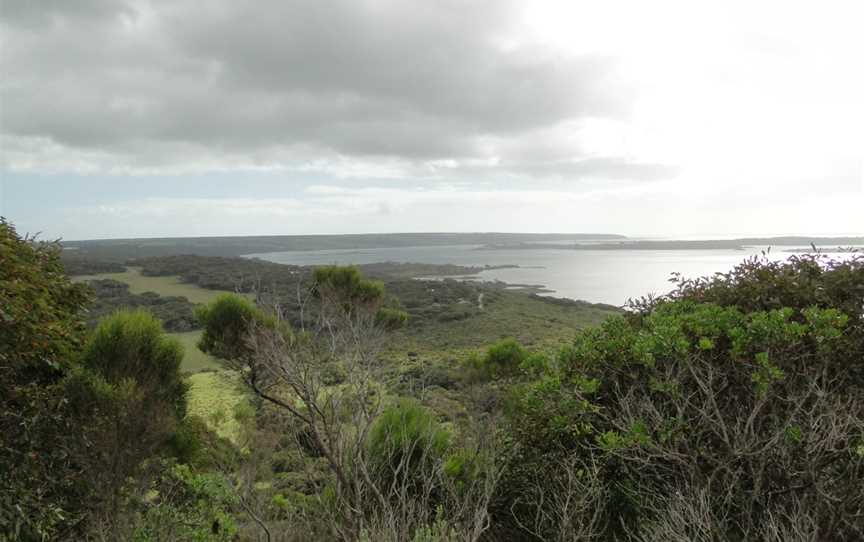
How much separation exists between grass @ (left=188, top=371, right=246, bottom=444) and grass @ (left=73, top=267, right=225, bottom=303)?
51.8 ft

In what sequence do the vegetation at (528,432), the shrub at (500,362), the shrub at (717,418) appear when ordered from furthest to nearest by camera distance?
the shrub at (500,362), the vegetation at (528,432), the shrub at (717,418)

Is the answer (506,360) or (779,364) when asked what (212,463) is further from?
(779,364)

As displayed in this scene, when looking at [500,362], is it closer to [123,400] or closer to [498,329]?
[123,400]

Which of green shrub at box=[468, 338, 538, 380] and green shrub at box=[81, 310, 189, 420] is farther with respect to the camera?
green shrub at box=[468, 338, 538, 380]

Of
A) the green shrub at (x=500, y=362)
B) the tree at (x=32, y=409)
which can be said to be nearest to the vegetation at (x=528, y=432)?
the tree at (x=32, y=409)

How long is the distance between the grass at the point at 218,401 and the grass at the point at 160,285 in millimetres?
15775

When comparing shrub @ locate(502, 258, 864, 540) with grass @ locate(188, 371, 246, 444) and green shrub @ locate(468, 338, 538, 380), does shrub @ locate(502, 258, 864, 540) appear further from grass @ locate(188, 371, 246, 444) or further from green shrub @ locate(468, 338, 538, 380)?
grass @ locate(188, 371, 246, 444)

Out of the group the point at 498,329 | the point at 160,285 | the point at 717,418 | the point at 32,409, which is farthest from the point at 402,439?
the point at 160,285

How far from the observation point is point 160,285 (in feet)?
115

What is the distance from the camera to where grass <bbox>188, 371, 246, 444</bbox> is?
10.7 m

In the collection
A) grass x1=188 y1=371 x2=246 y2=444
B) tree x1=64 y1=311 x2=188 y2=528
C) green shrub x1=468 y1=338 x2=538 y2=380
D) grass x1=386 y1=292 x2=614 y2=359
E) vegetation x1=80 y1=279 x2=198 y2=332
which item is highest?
tree x1=64 y1=311 x2=188 y2=528

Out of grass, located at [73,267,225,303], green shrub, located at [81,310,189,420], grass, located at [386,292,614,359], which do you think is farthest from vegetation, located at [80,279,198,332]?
green shrub, located at [81,310,189,420]

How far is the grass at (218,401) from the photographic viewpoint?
10.7 meters

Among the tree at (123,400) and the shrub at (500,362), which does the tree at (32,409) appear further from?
the shrub at (500,362)
